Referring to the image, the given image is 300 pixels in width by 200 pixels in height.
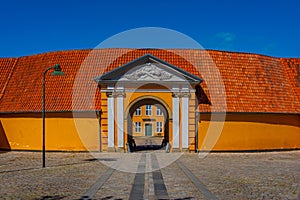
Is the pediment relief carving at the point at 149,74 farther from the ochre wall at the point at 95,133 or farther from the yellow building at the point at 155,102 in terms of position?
the ochre wall at the point at 95,133

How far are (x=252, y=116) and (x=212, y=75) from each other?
358cm

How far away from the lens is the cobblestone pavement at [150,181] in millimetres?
8875

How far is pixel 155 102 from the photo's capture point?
22.7 metres

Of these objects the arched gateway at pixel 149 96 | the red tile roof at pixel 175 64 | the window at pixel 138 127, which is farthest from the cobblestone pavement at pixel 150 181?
the window at pixel 138 127

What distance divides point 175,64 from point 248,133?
6109mm

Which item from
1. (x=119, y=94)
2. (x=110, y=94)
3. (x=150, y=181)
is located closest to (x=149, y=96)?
(x=119, y=94)

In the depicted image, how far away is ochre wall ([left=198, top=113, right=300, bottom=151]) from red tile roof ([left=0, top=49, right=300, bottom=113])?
1.76ft

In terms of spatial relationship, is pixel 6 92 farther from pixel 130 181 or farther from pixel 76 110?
pixel 130 181

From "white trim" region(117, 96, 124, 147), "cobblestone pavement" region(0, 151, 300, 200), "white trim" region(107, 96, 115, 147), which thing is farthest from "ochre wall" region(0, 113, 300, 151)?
"cobblestone pavement" region(0, 151, 300, 200)

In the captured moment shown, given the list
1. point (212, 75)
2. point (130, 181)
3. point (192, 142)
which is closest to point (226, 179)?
point (130, 181)

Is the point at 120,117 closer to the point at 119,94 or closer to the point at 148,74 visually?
the point at 119,94

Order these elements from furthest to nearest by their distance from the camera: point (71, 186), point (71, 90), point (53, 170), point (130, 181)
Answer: point (71, 90), point (53, 170), point (130, 181), point (71, 186)

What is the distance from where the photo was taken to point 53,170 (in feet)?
43.8

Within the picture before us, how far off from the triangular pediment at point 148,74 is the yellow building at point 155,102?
2.2 inches
